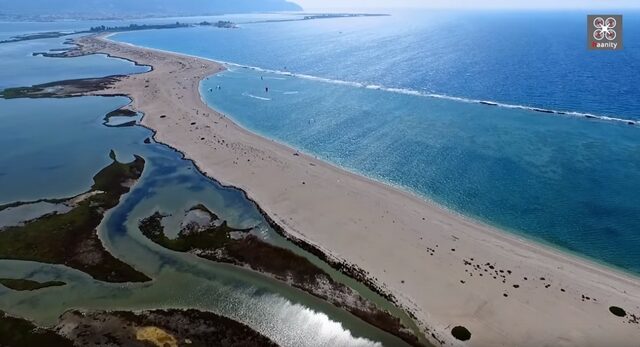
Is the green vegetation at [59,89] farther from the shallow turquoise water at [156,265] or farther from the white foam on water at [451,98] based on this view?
the white foam on water at [451,98]

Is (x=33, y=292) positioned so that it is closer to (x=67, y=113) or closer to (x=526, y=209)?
(x=526, y=209)

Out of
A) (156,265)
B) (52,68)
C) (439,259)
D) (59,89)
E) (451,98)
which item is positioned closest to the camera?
Answer: (439,259)

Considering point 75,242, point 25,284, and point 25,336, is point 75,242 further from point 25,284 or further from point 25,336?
point 25,336

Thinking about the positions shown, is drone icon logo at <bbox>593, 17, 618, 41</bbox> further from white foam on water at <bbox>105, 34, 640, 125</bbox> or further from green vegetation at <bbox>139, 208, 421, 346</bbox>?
green vegetation at <bbox>139, 208, 421, 346</bbox>

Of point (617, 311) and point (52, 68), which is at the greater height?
point (52, 68)

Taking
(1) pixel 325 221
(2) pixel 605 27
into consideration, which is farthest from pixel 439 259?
(2) pixel 605 27

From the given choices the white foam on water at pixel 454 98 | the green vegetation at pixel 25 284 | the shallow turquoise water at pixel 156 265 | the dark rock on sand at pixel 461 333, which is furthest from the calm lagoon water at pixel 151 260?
the white foam on water at pixel 454 98
